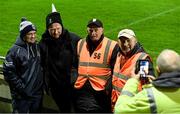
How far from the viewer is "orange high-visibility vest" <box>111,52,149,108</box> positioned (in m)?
5.27

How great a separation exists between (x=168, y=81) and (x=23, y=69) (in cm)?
257

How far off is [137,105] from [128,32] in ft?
5.23

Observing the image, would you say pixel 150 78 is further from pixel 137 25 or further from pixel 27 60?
pixel 137 25

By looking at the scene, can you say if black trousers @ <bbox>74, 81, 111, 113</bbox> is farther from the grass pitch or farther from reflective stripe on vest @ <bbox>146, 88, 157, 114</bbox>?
the grass pitch

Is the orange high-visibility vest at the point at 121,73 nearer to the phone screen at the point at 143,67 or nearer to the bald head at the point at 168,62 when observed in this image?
the phone screen at the point at 143,67

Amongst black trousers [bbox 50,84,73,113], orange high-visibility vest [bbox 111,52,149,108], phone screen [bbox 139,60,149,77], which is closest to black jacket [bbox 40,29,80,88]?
black trousers [bbox 50,84,73,113]

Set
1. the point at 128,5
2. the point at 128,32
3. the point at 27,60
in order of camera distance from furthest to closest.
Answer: the point at 128,5 < the point at 27,60 < the point at 128,32

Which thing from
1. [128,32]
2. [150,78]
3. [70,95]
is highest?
[128,32]

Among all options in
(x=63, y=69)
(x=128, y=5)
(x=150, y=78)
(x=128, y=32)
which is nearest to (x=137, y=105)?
(x=150, y=78)

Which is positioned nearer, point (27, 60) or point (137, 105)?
point (137, 105)

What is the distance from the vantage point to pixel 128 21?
1661cm

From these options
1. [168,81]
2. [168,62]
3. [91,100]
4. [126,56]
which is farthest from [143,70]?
[91,100]

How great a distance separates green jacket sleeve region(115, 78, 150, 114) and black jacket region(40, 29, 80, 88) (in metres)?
1.98

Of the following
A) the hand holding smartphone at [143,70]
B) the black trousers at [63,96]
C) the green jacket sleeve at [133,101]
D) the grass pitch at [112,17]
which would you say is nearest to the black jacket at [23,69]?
the black trousers at [63,96]
